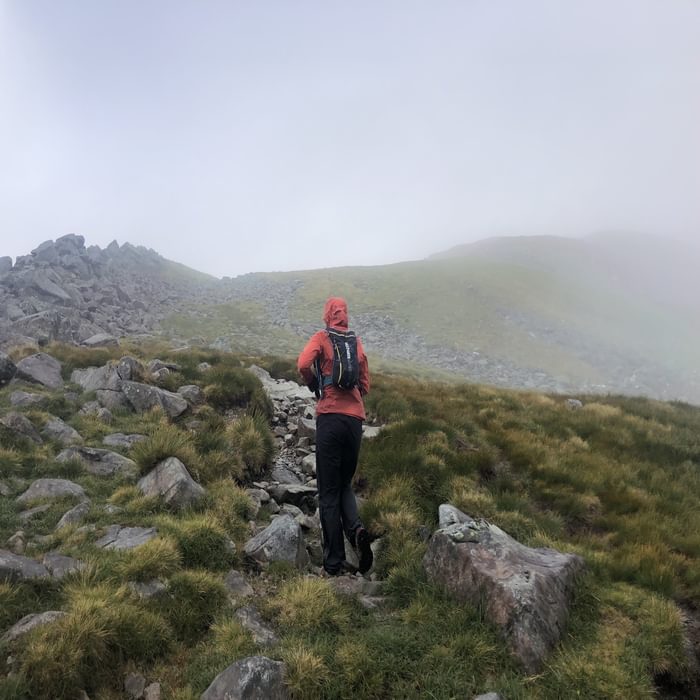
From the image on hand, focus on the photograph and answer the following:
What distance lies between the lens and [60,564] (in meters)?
5.76

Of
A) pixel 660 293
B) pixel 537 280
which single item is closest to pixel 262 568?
pixel 537 280

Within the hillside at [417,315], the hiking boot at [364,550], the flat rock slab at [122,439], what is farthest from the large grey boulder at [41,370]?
the hiking boot at [364,550]

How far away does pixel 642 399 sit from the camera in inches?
754

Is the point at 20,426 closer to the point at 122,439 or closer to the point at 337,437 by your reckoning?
the point at 122,439

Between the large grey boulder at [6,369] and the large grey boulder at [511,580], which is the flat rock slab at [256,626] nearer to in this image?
the large grey boulder at [511,580]

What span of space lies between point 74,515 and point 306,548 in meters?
3.71

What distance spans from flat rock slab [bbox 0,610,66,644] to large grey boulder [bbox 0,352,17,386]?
11.4 m

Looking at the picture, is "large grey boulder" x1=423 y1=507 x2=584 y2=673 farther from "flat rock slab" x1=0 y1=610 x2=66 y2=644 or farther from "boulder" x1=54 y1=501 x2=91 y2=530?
"boulder" x1=54 y1=501 x2=91 y2=530

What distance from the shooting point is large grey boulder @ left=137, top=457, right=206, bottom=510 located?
758 cm

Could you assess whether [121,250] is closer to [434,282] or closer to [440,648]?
[434,282]

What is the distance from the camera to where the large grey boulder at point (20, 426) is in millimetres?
9508

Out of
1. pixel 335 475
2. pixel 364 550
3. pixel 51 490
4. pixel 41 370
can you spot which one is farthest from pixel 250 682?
pixel 41 370

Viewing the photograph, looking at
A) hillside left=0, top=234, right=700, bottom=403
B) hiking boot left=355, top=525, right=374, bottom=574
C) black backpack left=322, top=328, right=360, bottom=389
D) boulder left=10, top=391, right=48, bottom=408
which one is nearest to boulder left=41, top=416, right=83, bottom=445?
boulder left=10, top=391, right=48, bottom=408

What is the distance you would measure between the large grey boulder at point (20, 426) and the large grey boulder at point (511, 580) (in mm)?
8688
